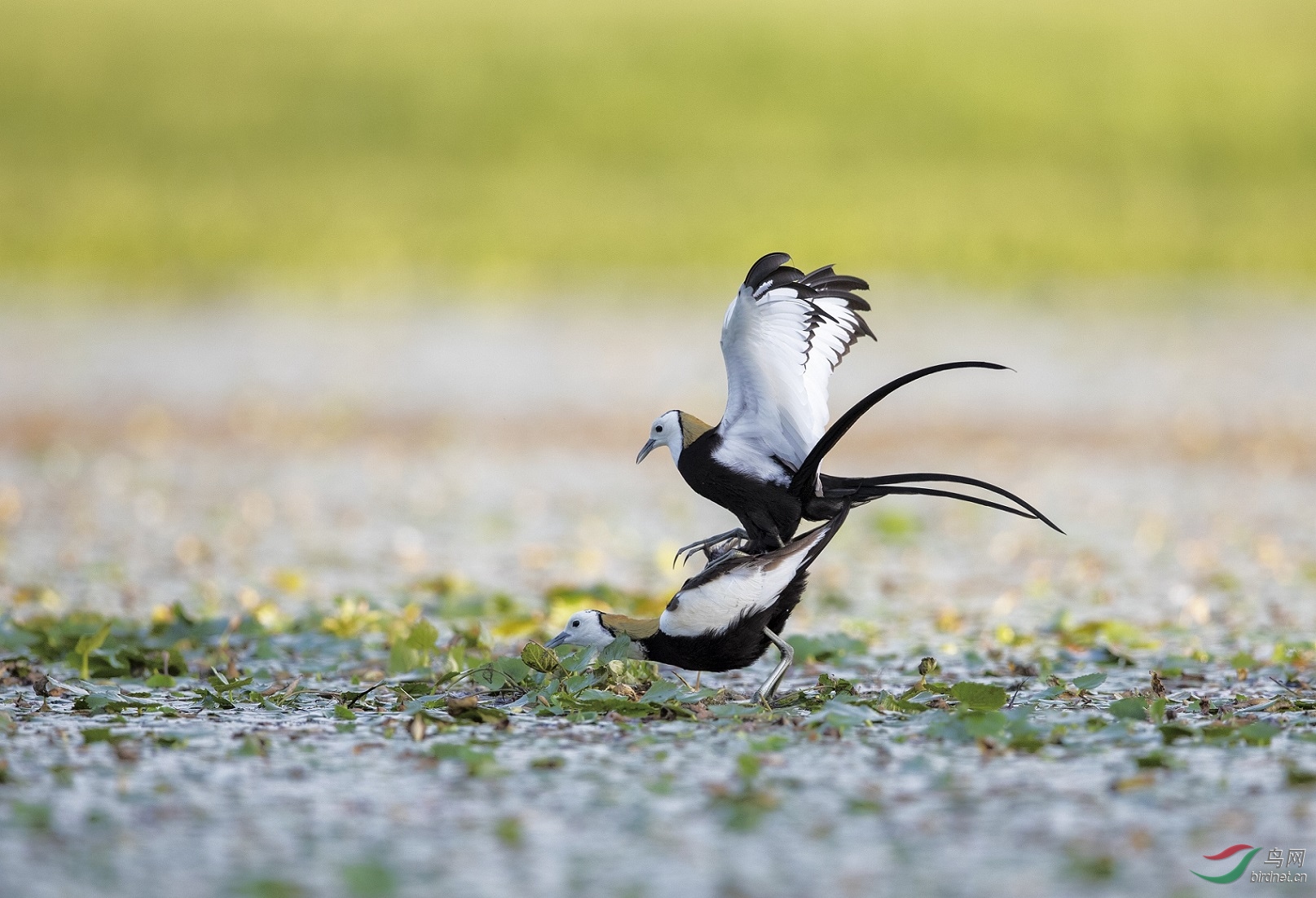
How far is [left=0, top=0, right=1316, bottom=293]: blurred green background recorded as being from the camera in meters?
26.3

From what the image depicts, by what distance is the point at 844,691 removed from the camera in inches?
250

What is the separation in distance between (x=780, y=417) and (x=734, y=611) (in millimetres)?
720

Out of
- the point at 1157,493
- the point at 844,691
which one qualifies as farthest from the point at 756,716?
the point at 1157,493

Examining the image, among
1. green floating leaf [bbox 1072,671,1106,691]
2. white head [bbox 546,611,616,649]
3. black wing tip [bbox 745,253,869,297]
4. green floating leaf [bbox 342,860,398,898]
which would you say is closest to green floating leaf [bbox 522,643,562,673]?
white head [bbox 546,611,616,649]

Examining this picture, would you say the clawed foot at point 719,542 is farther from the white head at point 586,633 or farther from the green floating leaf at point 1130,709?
the green floating leaf at point 1130,709

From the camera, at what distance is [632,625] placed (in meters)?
6.35

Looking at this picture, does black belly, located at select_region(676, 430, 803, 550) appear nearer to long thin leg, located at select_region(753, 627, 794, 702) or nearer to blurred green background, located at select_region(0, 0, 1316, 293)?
long thin leg, located at select_region(753, 627, 794, 702)

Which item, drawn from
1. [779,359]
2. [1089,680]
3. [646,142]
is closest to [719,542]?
[779,359]

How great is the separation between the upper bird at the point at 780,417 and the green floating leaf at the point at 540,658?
2.83 ft

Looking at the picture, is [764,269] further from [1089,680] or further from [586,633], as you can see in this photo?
[1089,680]

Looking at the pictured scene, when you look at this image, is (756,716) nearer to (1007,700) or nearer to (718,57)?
(1007,700)

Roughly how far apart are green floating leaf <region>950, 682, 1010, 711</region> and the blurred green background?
63.4 ft

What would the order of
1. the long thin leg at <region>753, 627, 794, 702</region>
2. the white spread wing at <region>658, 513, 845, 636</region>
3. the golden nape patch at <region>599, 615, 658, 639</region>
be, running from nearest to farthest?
1. the white spread wing at <region>658, 513, 845, 636</region>
2. the long thin leg at <region>753, 627, 794, 702</region>
3. the golden nape patch at <region>599, 615, 658, 639</region>

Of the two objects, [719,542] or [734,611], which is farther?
[719,542]
